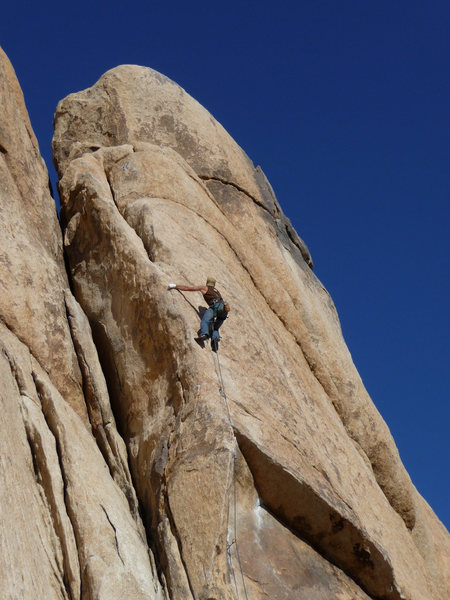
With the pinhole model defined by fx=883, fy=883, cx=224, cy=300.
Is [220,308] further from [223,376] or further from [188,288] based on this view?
[223,376]

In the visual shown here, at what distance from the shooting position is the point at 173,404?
1316cm

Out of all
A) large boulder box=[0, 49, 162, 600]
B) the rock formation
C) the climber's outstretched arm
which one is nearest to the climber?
the climber's outstretched arm

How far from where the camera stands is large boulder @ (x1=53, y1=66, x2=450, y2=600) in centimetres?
1191

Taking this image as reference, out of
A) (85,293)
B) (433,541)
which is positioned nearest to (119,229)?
(85,293)

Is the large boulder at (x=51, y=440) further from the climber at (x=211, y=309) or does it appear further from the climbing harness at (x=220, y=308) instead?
the climbing harness at (x=220, y=308)

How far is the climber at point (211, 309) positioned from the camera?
537 inches

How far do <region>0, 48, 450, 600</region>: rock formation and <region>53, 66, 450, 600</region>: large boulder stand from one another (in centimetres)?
4

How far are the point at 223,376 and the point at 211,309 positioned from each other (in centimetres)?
120

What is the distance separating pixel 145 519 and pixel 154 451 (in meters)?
1.01

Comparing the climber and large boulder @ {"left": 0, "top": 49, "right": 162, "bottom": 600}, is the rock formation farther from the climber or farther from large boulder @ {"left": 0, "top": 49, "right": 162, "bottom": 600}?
the climber

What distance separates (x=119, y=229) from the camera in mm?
15695

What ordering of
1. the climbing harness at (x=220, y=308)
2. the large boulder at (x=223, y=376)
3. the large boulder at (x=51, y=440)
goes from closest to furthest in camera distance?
the large boulder at (x=51, y=440)
the large boulder at (x=223, y=376)
the climbing harness at (x=220, y=308)

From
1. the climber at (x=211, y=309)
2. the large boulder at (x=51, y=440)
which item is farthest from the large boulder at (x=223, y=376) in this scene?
the large boulder at (x=51, y=440)

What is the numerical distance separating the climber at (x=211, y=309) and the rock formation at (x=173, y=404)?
18 cm
